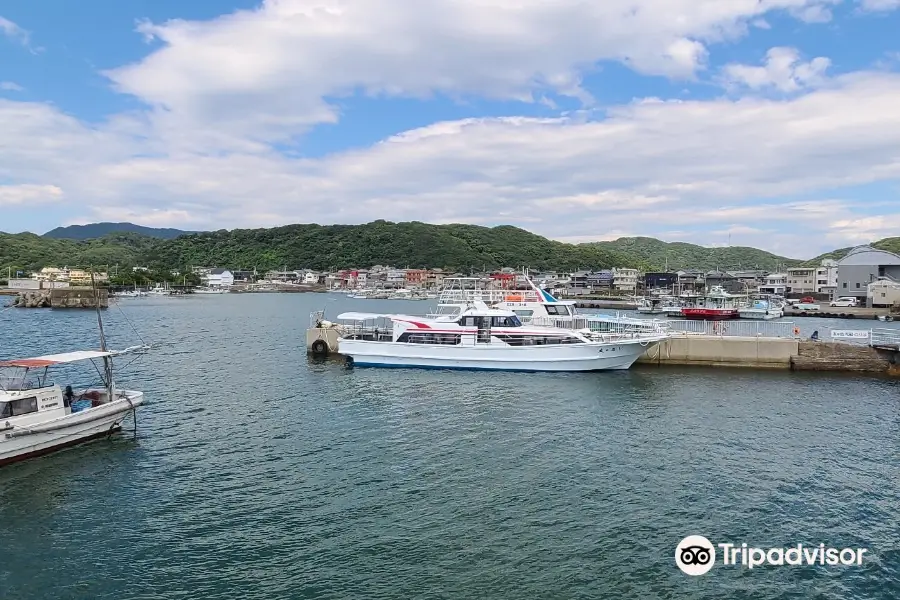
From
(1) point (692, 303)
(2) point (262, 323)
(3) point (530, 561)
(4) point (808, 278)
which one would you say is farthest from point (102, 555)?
(4) point (808, 278)

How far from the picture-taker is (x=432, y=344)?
38.2 meters

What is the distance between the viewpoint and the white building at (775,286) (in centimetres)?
13188

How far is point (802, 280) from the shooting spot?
12838cm

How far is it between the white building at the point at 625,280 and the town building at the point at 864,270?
49.2 meters

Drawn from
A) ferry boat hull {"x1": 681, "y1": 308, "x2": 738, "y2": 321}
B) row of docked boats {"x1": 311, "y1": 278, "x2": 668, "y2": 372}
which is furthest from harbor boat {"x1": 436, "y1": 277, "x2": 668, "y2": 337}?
ferry boat hull {"x1": 681, "y1": 308, "x2": 738, "y2": 321}

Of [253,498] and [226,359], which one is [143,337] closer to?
[226,359]

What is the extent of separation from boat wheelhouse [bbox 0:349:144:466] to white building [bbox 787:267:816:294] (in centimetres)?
13920

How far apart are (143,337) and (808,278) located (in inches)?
5237

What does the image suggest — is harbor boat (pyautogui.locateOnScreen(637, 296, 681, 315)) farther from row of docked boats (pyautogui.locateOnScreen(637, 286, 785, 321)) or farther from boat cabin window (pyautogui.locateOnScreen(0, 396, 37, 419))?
boat cabin window (pyautogui.locateOnScreen(0, 396, 37, 419))

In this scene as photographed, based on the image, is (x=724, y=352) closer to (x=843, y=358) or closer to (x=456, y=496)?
(x=843, y=358)

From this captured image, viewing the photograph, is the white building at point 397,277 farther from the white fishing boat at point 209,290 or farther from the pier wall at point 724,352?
the pier wall at point 724,352

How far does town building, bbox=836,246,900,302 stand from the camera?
99.1 metres

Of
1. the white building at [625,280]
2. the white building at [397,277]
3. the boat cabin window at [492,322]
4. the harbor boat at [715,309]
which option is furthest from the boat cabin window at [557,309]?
the white building at [397,277]

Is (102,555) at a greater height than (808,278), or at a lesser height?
lesser
